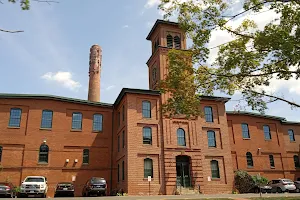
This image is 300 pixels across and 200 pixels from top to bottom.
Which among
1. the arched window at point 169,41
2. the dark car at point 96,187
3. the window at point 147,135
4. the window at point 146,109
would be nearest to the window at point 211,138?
the window at point 147,135

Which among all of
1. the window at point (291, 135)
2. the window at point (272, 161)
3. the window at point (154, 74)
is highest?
the window at point (154, 74)

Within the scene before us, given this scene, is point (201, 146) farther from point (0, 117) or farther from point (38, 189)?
point (0, 117)

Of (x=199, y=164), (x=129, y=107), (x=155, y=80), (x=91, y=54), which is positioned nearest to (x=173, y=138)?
(x=199, y=164)

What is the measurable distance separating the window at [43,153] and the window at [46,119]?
216 cm

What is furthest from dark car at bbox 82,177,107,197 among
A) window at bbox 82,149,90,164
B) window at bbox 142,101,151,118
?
window at bbox 142,101,151,118

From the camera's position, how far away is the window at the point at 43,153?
29906mm

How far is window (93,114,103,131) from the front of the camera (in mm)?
33025

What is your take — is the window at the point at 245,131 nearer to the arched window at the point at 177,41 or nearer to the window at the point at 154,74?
the window at the point at 154,74

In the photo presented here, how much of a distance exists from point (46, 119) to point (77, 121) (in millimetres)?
3284

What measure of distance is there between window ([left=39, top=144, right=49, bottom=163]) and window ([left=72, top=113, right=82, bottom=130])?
3.65 metres

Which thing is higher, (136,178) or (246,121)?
(246,121)

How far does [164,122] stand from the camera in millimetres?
29672

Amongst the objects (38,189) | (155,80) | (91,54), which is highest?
(91,54)

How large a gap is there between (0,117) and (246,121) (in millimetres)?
29193
